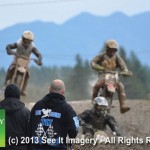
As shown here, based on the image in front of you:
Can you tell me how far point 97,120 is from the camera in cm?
1445

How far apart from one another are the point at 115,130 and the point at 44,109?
172 inches

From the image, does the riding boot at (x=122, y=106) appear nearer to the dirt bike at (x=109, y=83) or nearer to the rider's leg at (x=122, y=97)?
the rider's leg at (x=122, y=97)

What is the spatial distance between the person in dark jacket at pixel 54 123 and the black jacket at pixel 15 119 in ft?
0.72

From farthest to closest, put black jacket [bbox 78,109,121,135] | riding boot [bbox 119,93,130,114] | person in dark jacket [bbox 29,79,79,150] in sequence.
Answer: riding boot [bbox 119,93,130,114] → black jacket [bbox 78,109,121,135] → person in dark jacket [bbox 29,79,79,150]

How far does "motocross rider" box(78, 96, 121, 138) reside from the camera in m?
14.1

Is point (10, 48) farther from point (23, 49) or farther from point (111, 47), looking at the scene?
point (111, 47)

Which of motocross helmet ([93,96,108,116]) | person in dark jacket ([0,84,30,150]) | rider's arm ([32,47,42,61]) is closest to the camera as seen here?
person in dark jacket ([0,84,30,150])

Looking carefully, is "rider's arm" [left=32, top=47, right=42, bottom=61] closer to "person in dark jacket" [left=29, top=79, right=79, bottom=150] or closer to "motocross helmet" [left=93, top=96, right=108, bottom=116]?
"motocross helmet" [left=93, top=96, right=108, bottom=116]

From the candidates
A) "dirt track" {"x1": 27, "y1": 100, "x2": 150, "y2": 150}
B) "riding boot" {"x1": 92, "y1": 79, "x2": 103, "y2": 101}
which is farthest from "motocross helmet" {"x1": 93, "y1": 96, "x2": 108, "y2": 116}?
"riding boot" {"x1": 92, "y1": 79, "x2": 103, "y2": 101}

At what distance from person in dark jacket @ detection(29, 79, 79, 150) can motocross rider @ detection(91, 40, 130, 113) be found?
630 cm

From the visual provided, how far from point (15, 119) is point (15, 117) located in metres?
0.03

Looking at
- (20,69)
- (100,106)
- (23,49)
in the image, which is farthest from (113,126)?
(23,49)

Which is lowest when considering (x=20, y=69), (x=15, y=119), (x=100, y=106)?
(x=15, y=119)

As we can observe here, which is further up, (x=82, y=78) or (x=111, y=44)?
(x=82, y=78)
